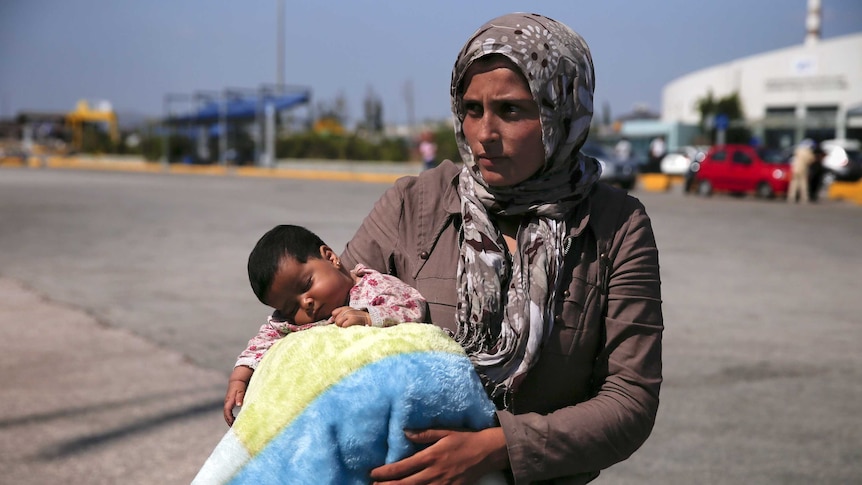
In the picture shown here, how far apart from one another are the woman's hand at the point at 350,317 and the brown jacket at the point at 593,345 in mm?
183

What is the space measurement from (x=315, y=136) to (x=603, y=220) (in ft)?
156

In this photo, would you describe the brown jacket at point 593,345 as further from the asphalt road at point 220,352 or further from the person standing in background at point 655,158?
the person standing in background at point 655,158

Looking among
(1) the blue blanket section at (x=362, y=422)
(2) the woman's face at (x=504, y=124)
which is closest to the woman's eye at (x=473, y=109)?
(2) the woman's face at (x=504, y=124)

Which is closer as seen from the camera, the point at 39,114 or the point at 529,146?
the point at 529,146

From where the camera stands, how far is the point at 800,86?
63.7 metres

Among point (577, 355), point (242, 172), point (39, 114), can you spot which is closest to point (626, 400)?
point (577, 355)

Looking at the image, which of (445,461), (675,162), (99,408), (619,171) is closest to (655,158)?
(675,162)

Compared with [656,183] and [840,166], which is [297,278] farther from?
[840,166]

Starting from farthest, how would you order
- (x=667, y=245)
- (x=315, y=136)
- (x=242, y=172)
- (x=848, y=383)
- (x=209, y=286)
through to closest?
(x=315, y=136)
(x=242, y=172)
(x=667, y=245)
(x=209, y=286)
(x=848, y=383)

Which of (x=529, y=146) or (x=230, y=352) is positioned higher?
(x=529, y=146)

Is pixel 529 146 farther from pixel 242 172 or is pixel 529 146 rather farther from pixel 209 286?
pixel 242 172

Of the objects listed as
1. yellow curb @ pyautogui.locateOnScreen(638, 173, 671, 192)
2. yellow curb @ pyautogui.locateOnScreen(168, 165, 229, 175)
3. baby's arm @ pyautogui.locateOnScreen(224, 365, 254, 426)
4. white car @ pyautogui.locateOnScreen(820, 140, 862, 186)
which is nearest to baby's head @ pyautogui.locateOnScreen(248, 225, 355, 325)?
baby's arm @ pyautogui.locateOnScreen(224, 365, 254, 426)

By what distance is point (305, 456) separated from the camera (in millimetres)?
1686

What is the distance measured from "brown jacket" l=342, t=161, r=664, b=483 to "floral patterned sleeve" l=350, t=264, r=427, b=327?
68mm
